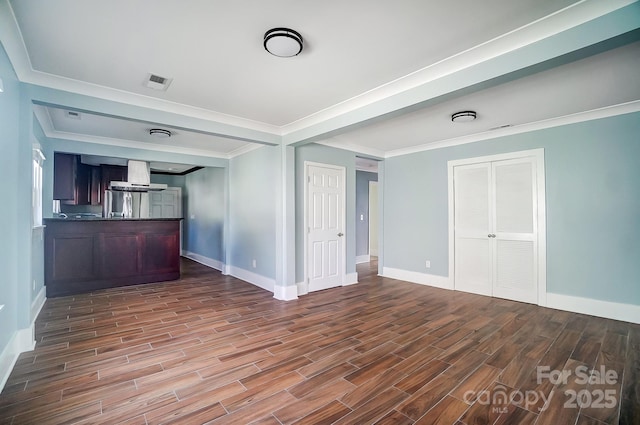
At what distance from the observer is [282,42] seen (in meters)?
2.10

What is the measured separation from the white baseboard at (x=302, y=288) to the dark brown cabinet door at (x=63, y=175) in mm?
4875

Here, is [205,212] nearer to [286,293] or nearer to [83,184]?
[83,184]

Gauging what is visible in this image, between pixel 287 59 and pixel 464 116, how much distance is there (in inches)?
94.4

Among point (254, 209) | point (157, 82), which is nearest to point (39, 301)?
point (254, 209)

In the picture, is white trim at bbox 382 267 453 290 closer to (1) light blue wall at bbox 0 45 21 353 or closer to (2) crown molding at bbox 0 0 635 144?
(2) crown molding at bbox 0 0 635 144

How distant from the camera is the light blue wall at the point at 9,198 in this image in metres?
2.18

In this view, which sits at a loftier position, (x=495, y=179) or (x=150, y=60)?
(x=150, y=60)

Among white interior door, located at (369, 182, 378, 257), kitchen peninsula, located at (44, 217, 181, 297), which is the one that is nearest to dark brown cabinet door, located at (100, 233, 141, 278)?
kitchen peninsula, located at (44, 217, 181, 297)

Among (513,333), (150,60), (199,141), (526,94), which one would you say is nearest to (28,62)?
(150,60)

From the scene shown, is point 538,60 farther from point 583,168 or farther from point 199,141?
point 199,141

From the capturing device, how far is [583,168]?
12.4 feet

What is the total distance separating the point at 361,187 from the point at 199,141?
Answer: 4.44 metres

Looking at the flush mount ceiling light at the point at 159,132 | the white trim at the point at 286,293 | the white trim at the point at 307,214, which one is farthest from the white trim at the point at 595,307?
the flush mount ceiling light at the point at 159,132

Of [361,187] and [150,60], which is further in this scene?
[361,187]
